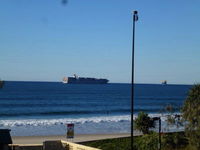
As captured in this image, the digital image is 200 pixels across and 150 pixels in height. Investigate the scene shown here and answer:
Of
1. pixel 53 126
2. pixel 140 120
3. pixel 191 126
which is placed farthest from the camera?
pixel 53 126

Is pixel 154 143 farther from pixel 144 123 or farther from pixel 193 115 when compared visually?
pixel 144 123

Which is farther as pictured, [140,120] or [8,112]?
[8,112]

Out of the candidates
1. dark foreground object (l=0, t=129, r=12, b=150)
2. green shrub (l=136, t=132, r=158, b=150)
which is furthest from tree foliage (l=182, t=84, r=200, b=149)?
dark foreground object (l=0, t=129, r=12, b=150)

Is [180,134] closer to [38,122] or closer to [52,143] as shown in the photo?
[52,143]

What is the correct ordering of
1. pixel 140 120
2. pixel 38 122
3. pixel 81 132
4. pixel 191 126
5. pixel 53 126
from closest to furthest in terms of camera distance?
1. pixel 191 126
2. pixel 140 120
3. pixel 81 132
4. pixel 53 126
5. pixel 38 122

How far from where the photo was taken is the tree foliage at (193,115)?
2453 centimetres

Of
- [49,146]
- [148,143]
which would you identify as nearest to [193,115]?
[148,143]

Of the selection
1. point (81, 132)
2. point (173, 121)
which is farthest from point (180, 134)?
point (81, 132)

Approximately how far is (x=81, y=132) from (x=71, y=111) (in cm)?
3386

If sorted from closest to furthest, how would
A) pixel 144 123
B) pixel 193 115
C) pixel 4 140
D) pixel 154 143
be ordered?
pixel 4 140 < pixel 193 115 < pixel 154 143 < pixel 144 123

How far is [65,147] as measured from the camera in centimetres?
2825

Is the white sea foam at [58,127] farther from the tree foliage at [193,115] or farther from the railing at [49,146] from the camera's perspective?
the tree foliage at [193,115]

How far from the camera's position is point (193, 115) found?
983 inches

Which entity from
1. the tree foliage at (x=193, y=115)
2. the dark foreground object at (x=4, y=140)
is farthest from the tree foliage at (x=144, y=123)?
the dark foreground object at (x=4, y=140)
